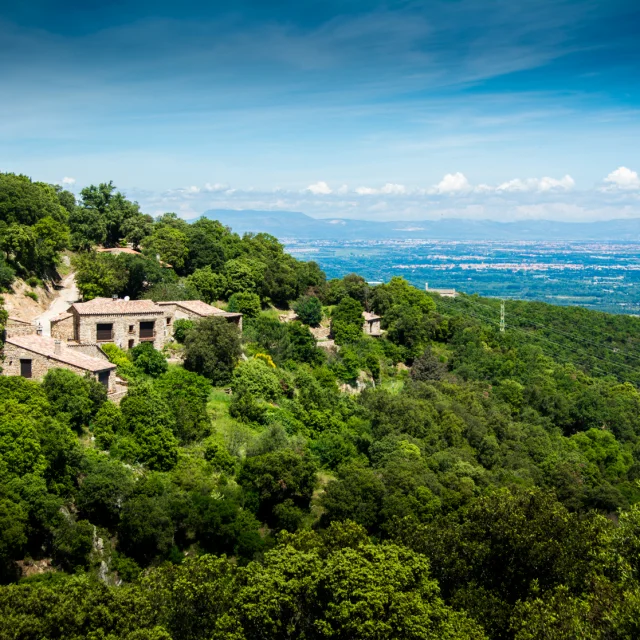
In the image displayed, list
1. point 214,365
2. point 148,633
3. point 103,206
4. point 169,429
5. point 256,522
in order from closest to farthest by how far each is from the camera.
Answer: point 148,633
point 256,522
point 169,429
point 214,365
point 103,206

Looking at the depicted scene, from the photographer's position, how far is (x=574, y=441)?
46344 mm

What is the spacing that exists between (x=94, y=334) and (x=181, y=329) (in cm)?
463

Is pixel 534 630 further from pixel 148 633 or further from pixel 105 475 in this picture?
pixel 105 475

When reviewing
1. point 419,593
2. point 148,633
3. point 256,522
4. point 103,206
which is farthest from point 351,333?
point 148,633

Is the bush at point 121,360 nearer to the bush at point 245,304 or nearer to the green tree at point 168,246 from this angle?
the bush at point 245,304

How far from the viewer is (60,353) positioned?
3119 cm

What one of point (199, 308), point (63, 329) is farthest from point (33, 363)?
point (199, 308)

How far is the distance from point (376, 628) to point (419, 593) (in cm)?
233

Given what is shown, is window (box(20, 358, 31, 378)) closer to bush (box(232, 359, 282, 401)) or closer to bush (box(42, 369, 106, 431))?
bush (box(42, 369, 106, 431))

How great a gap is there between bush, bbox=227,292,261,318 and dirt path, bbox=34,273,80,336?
911cm

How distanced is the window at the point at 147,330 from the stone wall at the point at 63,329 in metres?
3.25

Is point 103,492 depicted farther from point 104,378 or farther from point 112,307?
point 112,307

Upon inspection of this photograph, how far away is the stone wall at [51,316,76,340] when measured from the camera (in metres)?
35.6

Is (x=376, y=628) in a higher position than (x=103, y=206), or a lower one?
lower
